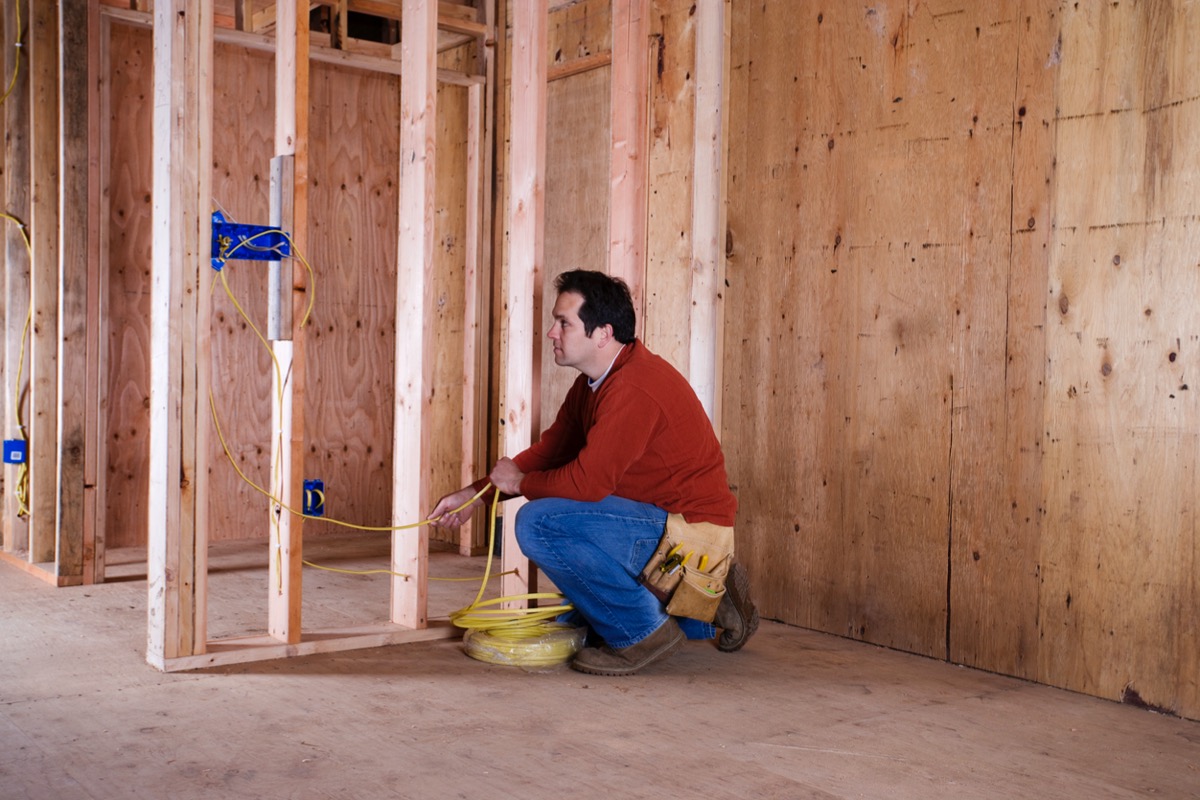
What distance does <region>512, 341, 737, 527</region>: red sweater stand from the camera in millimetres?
3086

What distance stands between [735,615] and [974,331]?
3.59 ft

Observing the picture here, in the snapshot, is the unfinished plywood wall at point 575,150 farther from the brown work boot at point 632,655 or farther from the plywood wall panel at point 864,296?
the brown work boot at point 632,655

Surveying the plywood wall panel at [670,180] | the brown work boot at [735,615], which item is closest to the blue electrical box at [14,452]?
the plywood wall panel at [670,180]

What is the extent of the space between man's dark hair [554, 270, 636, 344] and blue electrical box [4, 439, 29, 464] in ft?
8.69

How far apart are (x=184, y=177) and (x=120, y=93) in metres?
2.24

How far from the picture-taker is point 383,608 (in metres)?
3.95

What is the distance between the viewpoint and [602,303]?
3.22m

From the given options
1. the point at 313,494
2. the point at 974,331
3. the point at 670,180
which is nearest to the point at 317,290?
the point at 313,494

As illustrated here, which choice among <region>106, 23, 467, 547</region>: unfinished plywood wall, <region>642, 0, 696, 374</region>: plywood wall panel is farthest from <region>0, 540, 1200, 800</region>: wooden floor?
<region>106, 23, 467, 547</region>: unfinished plywood wall

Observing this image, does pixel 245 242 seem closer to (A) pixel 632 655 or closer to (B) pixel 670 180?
(A) pixel 632 655

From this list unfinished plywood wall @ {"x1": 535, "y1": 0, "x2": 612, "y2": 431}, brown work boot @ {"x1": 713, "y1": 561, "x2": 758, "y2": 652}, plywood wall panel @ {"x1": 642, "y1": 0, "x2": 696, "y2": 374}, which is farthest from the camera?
unfinished plywood wall @ {"x1": 535, "y1": 0, "x2": 612, "y2": 431}

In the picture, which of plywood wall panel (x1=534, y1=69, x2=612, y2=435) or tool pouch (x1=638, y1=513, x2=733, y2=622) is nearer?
tool pouch (x1=638, y1=513, x2=733, y2=622)

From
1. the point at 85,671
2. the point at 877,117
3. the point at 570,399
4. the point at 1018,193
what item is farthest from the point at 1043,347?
the point at 85,671

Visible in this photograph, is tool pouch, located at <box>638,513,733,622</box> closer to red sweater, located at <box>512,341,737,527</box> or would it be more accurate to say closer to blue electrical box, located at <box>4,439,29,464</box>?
red sweater, located at <box>512,341,737,527</box>
